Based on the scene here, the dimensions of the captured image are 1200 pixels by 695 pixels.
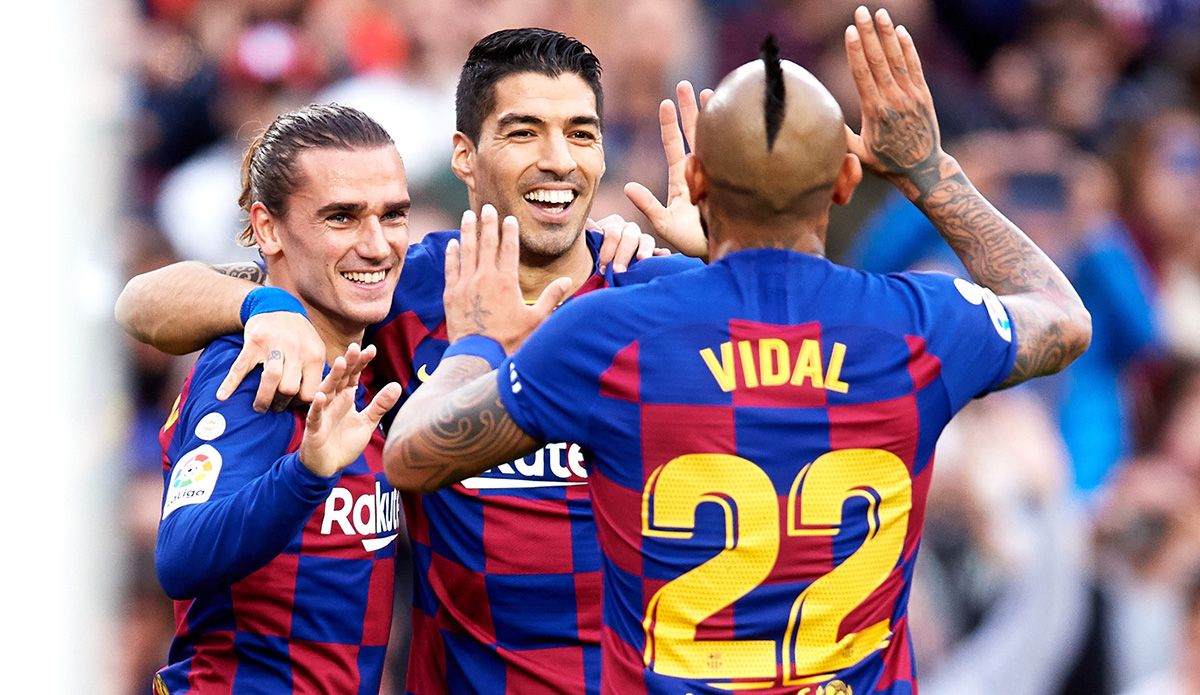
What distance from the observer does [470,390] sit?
11.3ft

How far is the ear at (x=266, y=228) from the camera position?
4453mm

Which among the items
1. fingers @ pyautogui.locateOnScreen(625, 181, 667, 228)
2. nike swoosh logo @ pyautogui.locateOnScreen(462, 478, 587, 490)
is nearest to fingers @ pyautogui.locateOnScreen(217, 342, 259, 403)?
nike swoosh logo @ pyautogui.locateOnScreen(462, 478, 587, 490)

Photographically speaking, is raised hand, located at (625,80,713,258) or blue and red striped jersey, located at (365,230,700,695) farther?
raised hand, located at (625,80,713,258)

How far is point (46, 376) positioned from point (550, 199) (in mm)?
1530

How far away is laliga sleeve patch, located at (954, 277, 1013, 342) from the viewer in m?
3.57

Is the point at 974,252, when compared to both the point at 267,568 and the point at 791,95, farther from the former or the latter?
the point at 267,568

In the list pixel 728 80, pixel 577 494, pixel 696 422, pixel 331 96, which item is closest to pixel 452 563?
pixel 577 494

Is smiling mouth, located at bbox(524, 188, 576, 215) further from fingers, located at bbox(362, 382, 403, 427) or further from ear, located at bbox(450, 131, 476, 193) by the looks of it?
fingers, located at bbox(362, 382, 403, 427)

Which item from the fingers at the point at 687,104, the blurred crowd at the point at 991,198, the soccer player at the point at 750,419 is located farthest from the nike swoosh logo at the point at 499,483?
the blurred crowd at the point at 991,198

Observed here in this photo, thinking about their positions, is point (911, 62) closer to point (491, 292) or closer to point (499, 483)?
point (491, 292)

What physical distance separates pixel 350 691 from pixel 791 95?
1944mm

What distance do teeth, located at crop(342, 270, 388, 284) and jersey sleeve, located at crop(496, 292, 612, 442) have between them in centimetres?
110

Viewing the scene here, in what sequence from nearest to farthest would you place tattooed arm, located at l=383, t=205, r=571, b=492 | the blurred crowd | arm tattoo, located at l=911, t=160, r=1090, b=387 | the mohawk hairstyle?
the mohawk hairstyle < tattooed arm, located at l=383, t=205, r=571, b=492 < arm tattoo, located at l=911, t=160, r=1090, b=387 < the blurred crowd

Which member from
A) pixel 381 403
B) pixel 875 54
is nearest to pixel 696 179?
pixel 875 54
